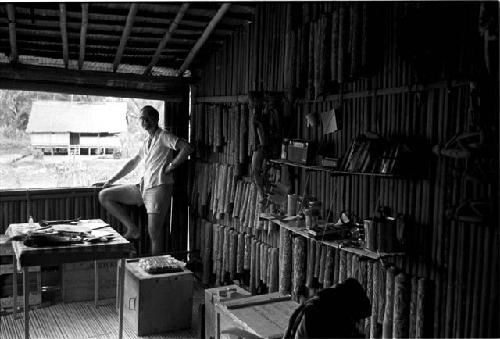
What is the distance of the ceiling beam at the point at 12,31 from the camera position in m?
5.74

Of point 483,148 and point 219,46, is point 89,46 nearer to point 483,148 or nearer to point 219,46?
point 219,46

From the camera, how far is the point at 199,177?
7.60 m

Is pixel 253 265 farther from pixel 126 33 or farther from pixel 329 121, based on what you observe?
pixel 126 33

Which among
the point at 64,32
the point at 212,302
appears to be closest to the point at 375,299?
the point at 212,302

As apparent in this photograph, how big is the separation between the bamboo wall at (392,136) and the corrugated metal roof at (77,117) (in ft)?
7.45

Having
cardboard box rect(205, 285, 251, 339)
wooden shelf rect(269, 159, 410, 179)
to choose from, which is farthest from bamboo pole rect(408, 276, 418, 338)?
cardboard box rect(205, 285, 251, 339)

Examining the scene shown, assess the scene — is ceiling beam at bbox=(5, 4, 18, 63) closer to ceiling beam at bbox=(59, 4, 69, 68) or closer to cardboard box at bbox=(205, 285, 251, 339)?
ceiling beam at bbox=(59, 4, 69, 68)

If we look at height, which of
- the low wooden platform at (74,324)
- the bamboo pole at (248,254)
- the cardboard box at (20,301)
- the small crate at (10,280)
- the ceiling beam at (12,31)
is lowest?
the low wooden platform at (74,324)

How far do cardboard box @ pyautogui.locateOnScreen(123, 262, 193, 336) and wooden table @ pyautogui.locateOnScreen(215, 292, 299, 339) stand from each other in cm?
109

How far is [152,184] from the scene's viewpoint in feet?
23.6

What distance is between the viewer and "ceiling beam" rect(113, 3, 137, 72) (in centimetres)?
593

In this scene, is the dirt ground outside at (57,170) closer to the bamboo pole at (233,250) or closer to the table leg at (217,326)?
the bamboo pole at (233,250)

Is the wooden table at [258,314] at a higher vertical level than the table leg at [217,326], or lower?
higher

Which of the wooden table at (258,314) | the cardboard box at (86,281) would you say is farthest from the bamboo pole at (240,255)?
the wooden table at (258,314)
